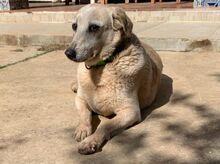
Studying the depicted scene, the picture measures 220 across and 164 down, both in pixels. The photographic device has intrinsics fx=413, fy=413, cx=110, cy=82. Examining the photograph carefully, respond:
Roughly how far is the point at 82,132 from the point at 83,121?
18cm

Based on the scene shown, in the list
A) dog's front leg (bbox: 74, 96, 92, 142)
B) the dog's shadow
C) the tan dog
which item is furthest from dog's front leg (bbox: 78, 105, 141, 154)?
→ the dog's shadow

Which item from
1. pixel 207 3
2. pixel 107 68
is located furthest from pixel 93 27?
pixel 207 3

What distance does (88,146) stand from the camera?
288 centimetres

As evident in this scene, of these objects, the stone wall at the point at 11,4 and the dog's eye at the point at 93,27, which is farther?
the stone wall at the point at 11,4

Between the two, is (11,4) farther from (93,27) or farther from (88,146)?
(88,146)

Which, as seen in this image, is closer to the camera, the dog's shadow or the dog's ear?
the dog's ear

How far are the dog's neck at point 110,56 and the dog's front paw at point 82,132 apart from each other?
19.5 inches

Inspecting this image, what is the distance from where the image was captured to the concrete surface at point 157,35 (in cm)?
600

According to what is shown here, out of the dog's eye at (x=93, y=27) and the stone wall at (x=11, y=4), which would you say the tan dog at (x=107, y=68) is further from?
the stone wall at (x=11, y=4)

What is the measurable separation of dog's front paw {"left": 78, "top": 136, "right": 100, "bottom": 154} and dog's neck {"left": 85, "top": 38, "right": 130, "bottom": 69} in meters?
0.66

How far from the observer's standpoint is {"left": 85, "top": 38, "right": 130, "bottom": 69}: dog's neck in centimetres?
327

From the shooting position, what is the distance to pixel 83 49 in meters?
3.09

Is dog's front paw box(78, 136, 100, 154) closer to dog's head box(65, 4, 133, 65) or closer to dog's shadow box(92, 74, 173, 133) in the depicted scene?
dog's shadow box(92, 74, 173, 133)

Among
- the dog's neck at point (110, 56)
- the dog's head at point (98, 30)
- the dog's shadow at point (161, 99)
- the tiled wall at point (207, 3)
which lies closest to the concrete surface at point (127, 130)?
the dog's shadow at point (161, 99)
